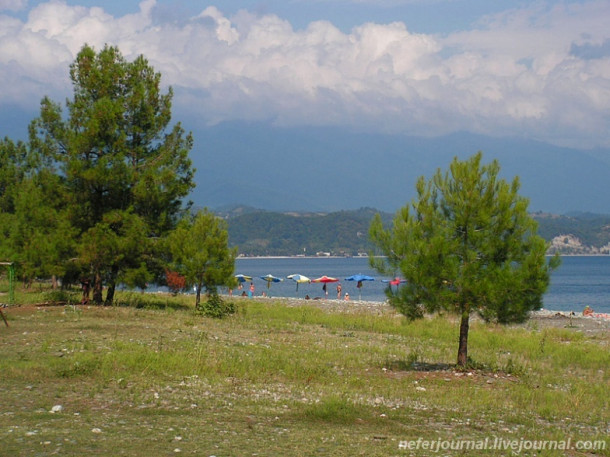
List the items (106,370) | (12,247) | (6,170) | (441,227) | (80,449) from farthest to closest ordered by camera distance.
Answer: (6,170) → (12,247) → (441,227) → (106,370) → (80,449)

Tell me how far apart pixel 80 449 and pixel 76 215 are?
25.4 meters

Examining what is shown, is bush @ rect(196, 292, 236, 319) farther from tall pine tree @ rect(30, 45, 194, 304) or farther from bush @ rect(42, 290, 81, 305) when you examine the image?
bush @ rect(42, 290, 81, 305)

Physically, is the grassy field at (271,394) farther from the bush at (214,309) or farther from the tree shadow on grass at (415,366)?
the bush at (214,309)

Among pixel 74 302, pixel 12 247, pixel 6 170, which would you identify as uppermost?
pixel 6 170

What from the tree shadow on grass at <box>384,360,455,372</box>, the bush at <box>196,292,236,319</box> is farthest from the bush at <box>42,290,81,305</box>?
the tree shadow on grass at <box>384,360,455,372</box>

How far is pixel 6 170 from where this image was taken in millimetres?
52438

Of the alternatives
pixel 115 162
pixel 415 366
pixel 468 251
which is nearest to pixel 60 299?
pixel 115 162

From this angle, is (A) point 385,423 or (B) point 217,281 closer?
(A) point 385,423

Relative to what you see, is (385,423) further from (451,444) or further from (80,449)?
(80,449)

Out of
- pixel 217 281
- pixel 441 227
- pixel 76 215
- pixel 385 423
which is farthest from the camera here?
pixel 217 281

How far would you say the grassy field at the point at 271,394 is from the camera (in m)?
10.4

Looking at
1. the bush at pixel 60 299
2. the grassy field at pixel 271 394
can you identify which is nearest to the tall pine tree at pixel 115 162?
the bush at pixel 60 299

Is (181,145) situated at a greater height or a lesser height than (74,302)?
greater

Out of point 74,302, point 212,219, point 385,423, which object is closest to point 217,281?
point 212,219
